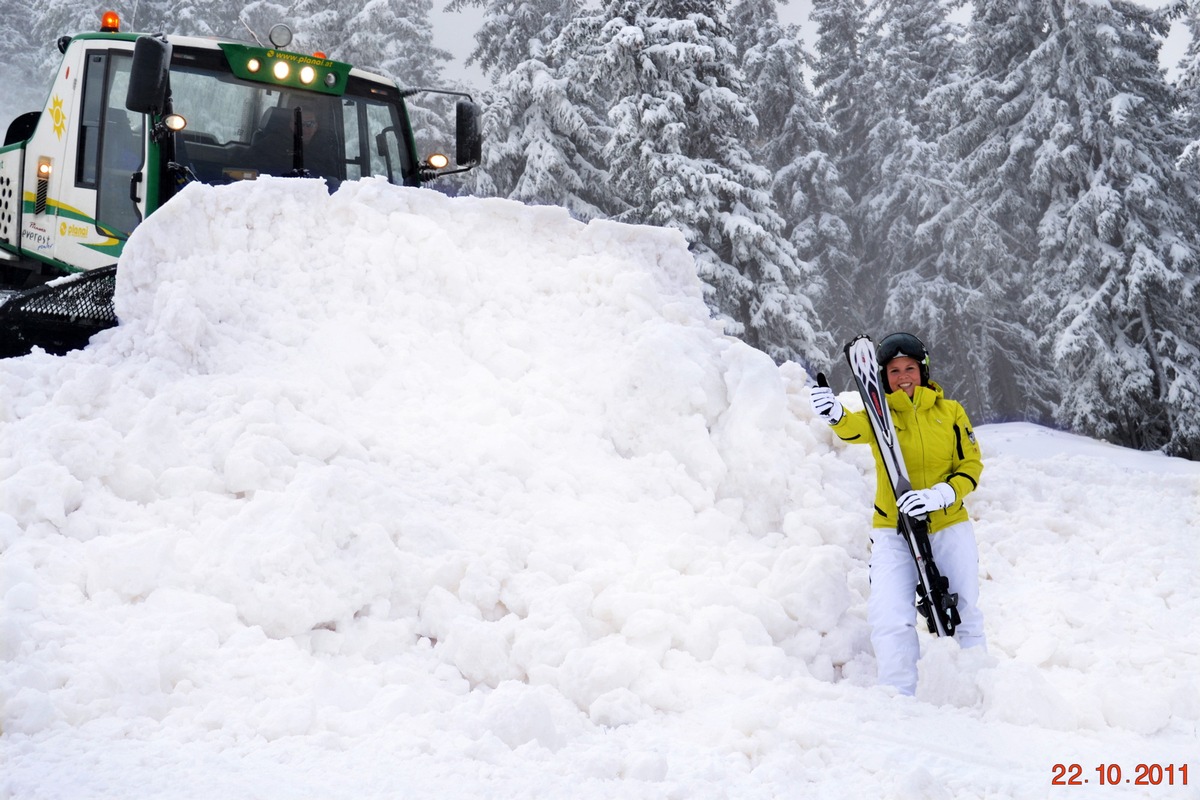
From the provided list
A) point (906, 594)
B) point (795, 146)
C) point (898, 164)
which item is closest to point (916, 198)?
point (898, 164)

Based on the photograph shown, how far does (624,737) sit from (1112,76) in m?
18.6

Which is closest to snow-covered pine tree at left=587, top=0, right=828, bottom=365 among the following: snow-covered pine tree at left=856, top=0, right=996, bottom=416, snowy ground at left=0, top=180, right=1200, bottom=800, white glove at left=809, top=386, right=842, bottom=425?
snow-covered pine tree at left=856, top=0, right=996, bottom=416

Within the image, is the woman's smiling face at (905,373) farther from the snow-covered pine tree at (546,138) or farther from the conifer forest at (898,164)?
the snow-covered pine tree at (546,138)

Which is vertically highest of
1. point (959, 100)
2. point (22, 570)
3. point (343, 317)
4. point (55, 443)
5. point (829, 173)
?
point (959, 100)

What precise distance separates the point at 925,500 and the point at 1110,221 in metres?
14.6

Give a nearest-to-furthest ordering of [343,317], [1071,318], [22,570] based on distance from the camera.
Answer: [22,570] < [343,317] < [1071,318]

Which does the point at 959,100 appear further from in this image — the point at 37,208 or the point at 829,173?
the point at 37,208

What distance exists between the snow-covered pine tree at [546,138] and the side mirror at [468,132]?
31.4 ft

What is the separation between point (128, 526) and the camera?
13.9 ft

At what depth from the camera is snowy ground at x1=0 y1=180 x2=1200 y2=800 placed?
10.3 ft

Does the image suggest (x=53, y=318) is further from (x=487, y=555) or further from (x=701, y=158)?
(x=701, y=158)

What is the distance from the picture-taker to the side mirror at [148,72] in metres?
6.38

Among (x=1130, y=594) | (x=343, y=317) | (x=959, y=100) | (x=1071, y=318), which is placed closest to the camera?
(x=1130, y=594)

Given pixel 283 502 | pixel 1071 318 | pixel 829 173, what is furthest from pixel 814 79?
pixel 283 502
